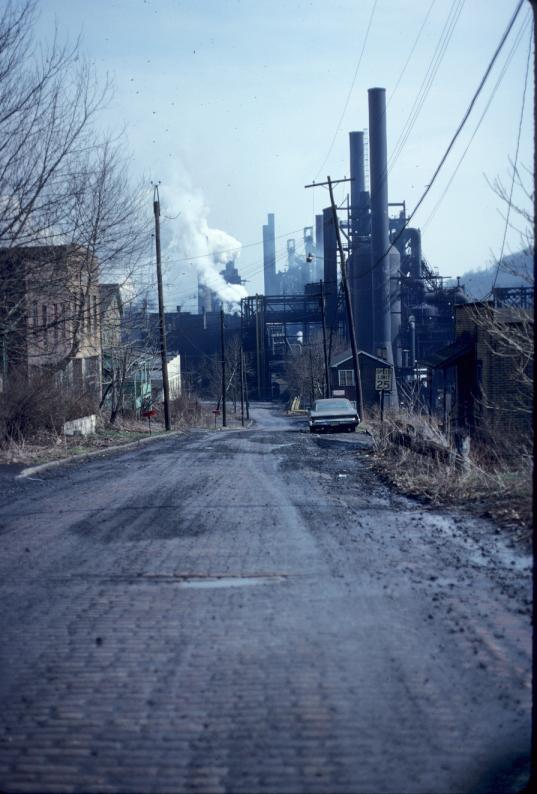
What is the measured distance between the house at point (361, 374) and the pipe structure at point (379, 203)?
157 centimetres

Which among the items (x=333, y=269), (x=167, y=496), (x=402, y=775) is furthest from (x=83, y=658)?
(x=333, y=269)

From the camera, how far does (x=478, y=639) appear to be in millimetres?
5879

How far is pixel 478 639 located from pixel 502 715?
1189 mm

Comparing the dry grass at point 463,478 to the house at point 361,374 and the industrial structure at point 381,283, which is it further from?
the house at point 361,374

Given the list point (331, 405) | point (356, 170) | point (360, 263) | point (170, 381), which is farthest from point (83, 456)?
point (356, 170)

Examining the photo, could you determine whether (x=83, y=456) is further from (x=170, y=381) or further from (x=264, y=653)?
(x=170, y=381)

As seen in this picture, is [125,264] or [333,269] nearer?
[125,264]

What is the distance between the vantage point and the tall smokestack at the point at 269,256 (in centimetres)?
12838

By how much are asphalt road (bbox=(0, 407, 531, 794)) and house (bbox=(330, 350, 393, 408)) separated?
151 ft

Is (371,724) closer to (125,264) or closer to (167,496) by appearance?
(167,496)

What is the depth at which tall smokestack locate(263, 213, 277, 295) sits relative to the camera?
12838 centimetres

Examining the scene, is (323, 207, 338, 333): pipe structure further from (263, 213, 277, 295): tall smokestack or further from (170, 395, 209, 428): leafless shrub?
(263, 213, 277, 295): tall smokestack


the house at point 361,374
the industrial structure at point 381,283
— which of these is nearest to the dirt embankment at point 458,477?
the industrial structure at point 381,283

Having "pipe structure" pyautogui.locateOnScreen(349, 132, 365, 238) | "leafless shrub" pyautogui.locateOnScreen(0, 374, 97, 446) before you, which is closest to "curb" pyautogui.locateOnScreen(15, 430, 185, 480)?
"leafless shrub" pyautogui.locateOnScreen(0, 374, 97, 446)
